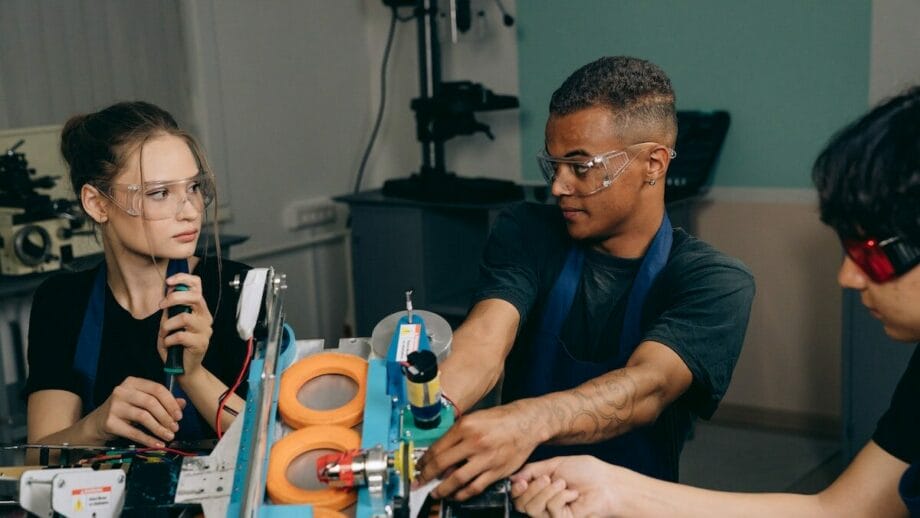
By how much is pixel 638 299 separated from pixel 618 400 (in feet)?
0.91

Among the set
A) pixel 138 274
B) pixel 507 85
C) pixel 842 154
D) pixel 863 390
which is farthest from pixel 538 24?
pixel 842 154

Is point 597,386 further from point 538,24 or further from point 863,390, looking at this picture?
point 538,24

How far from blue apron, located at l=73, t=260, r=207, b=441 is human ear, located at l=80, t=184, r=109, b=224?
118 mm

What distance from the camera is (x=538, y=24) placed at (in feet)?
12.4

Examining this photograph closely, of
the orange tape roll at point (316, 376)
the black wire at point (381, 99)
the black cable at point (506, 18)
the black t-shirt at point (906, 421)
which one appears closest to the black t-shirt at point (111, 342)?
the orange tape roll at point (316, 376)

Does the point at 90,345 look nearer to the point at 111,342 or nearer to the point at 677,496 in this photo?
the point at 111,342

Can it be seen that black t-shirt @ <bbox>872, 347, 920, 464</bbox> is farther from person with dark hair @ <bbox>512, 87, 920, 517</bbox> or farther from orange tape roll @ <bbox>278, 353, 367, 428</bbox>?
orange tape roll @ <bbox>278, 353, 367, 428</bbox>

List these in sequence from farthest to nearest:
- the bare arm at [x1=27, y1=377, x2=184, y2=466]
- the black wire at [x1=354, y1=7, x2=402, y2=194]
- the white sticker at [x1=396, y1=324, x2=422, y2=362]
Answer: the black wire at [x1=354, y1=7, x2=402, y2=194]
the bare arm at [x1=27, y1=377, x2=184, y2=466]
the white sticker at [x1=396, y1=324, x2=422, y2=362]

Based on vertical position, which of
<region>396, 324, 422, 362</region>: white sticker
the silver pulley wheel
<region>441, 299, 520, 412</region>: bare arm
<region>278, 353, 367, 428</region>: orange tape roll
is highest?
<region>396, 324, 422, 362</region>: white sticker

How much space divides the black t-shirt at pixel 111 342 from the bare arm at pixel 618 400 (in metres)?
Result: 0.61

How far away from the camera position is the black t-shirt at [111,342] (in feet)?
5.66

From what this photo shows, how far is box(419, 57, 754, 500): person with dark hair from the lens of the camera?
1596mm

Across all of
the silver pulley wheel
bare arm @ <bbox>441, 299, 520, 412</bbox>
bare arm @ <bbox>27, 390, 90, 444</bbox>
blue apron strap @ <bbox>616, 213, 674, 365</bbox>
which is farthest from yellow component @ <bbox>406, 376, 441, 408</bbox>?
bare arm @ <bbox>27, 390, 90, 444</bbox>

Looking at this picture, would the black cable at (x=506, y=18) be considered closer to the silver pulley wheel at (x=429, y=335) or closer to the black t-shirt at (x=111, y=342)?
the black t-shirt at (x=111, y=342)
